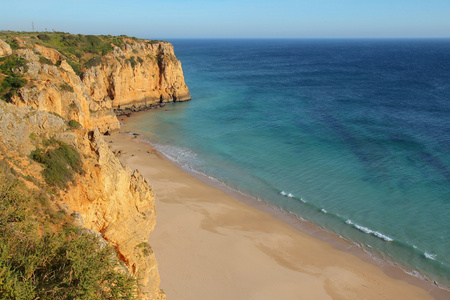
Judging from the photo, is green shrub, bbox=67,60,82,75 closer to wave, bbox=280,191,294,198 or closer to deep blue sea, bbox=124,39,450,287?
deep blue sea, bbox=124,39,450,287

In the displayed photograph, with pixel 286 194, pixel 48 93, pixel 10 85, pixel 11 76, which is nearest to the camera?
pixel 10 85

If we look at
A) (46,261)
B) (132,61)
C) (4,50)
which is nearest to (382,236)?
(46,261)

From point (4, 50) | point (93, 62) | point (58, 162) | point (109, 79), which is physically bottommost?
point (58, 162)

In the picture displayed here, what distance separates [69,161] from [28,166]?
138 centimetres

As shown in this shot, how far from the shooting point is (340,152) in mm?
34938

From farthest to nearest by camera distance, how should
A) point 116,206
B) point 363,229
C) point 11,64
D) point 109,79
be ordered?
point 109,79
point 363,229
point 11,64
point 116,206

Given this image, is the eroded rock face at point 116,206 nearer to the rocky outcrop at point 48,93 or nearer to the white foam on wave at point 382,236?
the rocky outcrop at point 48,93

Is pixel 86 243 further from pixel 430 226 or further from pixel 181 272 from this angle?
pixel 430 226

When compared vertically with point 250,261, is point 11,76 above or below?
above

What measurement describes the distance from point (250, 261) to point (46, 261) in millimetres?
13961

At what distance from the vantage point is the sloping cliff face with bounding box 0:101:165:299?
1159cm

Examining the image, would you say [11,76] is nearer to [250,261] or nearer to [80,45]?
[250,261]

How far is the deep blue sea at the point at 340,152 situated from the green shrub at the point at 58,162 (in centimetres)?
1763

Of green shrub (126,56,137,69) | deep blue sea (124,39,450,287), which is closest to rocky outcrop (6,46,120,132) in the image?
deep blue sea (124,39,450,287)
